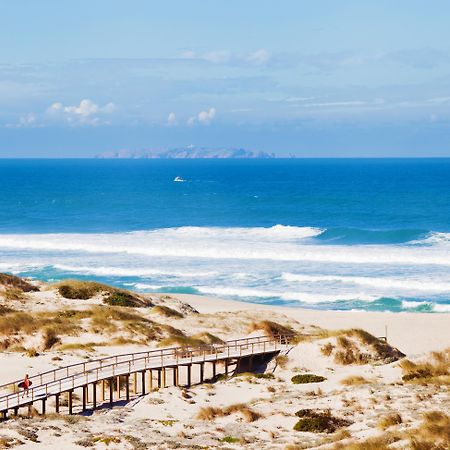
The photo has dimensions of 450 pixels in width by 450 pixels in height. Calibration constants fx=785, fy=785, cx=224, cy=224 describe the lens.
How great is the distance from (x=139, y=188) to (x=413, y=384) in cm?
15791

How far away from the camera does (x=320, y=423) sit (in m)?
26.5

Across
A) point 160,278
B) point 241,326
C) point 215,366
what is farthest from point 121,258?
point 215,366

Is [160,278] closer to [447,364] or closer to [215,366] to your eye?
[215,366]

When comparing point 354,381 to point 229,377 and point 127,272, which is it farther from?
point 127,272

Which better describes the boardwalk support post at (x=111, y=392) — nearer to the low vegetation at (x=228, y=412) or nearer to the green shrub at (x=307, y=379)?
the low vegetation at (x=228, y=412)

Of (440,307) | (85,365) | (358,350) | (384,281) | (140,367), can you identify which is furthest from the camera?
(384,281)

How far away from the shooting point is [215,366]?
38.3 m

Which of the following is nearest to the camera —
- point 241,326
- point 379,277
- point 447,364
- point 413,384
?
point 413,384

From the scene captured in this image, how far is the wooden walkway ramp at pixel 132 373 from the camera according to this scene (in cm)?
3023

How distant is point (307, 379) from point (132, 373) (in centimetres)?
765

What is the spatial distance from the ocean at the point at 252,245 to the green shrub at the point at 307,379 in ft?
84.1

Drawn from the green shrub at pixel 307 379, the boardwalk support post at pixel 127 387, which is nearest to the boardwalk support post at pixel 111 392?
the boardwalk support post at pixel 127 387

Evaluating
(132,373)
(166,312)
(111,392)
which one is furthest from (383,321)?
(111,392)

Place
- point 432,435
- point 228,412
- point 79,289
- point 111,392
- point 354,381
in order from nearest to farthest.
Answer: point 432,435, point 228,412, point 111,392, point 354,381, point 79,289
